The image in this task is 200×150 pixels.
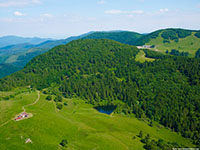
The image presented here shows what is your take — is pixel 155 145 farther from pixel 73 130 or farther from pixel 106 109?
pixel 106 109

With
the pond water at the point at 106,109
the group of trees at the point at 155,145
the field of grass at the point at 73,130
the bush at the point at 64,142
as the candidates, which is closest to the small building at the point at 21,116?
the field of grass at the point at 73,130

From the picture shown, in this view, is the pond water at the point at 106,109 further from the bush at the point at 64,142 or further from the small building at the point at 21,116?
the small building at the point at 21,116

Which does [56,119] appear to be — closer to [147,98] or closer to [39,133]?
[39,133]

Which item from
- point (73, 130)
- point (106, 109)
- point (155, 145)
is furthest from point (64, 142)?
point (106, 109)

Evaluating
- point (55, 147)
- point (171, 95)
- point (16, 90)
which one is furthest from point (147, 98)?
point (16, 90)

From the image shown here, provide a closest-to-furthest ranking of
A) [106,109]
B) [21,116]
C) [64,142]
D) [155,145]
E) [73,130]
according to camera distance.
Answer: [64,142]
[155,145]
[73,130]
[21,116]
[106,109]

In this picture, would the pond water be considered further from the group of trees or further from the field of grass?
the group of trees

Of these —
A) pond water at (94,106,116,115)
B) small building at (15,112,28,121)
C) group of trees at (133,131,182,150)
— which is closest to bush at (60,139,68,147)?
small building at (15,112,28,121)

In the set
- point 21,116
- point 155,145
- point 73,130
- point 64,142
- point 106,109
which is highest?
point 21,116

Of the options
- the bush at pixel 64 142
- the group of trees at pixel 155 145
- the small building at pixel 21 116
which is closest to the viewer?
the bush at pixel 64 142
